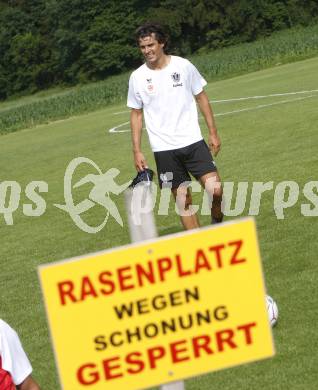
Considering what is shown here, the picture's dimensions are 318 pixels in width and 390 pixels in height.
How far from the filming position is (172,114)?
970 centimetres

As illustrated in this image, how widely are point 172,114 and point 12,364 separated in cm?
539

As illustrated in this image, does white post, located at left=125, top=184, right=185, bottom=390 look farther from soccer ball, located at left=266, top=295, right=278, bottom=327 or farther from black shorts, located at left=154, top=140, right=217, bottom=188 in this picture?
black shorts, located at left=154, top=140, right=217, bottom=188

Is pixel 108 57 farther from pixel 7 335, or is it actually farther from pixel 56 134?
pixel 7 335

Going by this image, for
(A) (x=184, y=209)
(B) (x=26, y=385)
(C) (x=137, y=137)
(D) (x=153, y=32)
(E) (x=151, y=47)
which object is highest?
(D) (x=153, y=32)

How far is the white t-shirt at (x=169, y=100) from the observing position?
31.6ft

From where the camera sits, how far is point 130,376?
10.7 feet

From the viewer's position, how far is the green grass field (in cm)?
700

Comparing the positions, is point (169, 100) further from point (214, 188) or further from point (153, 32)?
point (214, 188)

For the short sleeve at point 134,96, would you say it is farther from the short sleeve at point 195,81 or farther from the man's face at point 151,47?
the short sleeve at point 195,81

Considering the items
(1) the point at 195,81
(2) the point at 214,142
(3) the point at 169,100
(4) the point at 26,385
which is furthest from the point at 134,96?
(4) the point at 26,385

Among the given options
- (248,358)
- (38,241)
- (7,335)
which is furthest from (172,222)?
(248,358)

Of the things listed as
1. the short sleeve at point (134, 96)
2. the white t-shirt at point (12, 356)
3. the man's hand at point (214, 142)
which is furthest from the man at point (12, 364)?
the man's hand at point (214, 142)

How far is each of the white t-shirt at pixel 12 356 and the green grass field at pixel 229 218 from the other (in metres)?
2.15

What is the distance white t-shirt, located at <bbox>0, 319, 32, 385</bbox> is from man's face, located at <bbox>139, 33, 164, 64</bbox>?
523 cm
